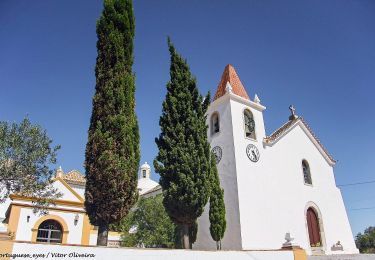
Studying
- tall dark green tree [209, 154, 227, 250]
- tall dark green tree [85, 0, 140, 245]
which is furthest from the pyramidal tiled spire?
tall dark green tree [85, 0, 140, 245]

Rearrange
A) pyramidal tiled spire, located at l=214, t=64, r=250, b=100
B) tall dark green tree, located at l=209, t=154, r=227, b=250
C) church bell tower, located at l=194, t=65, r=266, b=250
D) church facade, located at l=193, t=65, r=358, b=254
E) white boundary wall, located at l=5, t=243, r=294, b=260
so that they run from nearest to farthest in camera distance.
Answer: white boundary wall, located at l=5, t=243, r=294, b=260 < tall dark green tree, located at l=209, t=154, r=227, b=250 < church bell tower, located at l=194, t=65, r=266, b=250 < church facade, located at l=193, t=65, r=358, b=254 < pyramidal tiled spire, located at l=214, t=64, r=250, b=100

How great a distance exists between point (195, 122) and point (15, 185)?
28.0ft

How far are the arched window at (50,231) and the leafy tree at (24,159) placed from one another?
13.8 ft

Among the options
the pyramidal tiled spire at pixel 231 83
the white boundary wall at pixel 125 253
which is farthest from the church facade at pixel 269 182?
the white boundary wall at pixel 125 253

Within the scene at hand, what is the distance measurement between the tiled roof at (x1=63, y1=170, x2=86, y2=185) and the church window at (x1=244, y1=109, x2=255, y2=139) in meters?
16.8

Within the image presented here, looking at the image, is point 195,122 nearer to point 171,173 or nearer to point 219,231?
point 171,173

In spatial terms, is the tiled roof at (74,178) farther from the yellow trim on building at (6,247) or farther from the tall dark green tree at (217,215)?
the yellow trim on building at (6,247)

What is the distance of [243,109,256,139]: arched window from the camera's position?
2070 cm

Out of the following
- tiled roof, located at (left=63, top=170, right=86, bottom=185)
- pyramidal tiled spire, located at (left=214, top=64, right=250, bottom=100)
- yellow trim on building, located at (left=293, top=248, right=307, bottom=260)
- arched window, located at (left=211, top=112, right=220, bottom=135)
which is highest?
pyramidal tiled spire, located at (left=214, top=64, right=250, bottom=100)

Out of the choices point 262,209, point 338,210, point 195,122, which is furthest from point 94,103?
point 338,210

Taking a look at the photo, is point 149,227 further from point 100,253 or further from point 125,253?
point 100,253

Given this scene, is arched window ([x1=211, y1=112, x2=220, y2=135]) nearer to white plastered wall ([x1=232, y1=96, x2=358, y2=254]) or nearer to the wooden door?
white plastered wall ([x1=232, y1=96, x2=358, y2=254])

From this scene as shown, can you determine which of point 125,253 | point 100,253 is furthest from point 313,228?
point 100,253

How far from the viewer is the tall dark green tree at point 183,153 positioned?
524 inches
